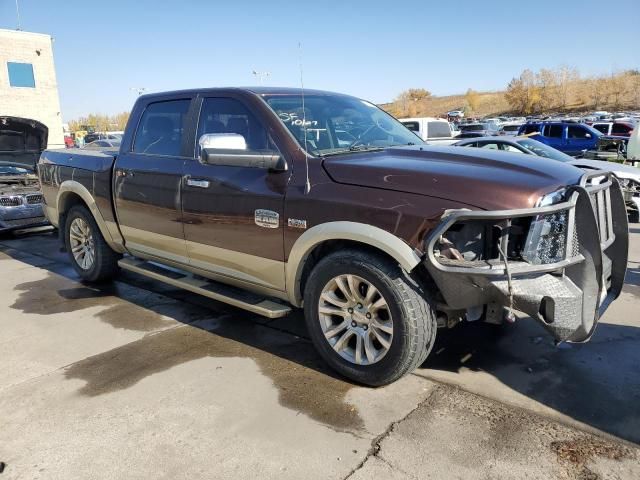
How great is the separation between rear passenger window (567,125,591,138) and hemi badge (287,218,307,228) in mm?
19441

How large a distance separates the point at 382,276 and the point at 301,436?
1023 millimetres

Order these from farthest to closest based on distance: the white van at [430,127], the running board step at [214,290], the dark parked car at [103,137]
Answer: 1. the dark parked car at [103,137]
2. the white van at [430,127]
3. the running board step at [214,290]

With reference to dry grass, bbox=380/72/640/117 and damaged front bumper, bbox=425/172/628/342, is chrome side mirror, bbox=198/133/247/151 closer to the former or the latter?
damaged front bumper, bbox=425/172/628/342

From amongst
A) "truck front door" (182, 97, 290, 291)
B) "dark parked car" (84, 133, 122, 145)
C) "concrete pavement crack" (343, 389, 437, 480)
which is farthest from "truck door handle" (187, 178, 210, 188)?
"dark parked car" (84, 133, 122, 145)

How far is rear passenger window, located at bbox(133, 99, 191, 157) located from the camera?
4.53 m

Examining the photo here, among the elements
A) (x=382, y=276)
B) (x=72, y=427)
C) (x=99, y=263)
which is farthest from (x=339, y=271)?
(x=99, y=263)

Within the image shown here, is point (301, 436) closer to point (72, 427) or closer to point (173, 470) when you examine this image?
point (173, 470)

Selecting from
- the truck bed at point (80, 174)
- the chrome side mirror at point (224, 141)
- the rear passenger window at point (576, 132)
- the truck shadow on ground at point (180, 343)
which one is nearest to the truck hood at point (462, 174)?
the chrome side mirror at point (224, 141)

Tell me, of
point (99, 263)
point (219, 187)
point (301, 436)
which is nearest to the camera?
point (301, 436)

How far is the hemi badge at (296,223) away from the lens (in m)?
3.45

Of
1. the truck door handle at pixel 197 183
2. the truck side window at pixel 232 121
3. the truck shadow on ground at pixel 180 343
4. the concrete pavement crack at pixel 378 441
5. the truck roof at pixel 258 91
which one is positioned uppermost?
the truck roof at pixel 258 91

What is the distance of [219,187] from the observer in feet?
13.0

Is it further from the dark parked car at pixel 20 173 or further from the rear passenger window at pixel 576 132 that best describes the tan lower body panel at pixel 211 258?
the rear passenger window at pixel 576 132

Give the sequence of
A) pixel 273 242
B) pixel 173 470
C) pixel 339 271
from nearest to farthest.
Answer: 1. pixel 173 470
2. pixel 339 271
3. pixel 273 242
